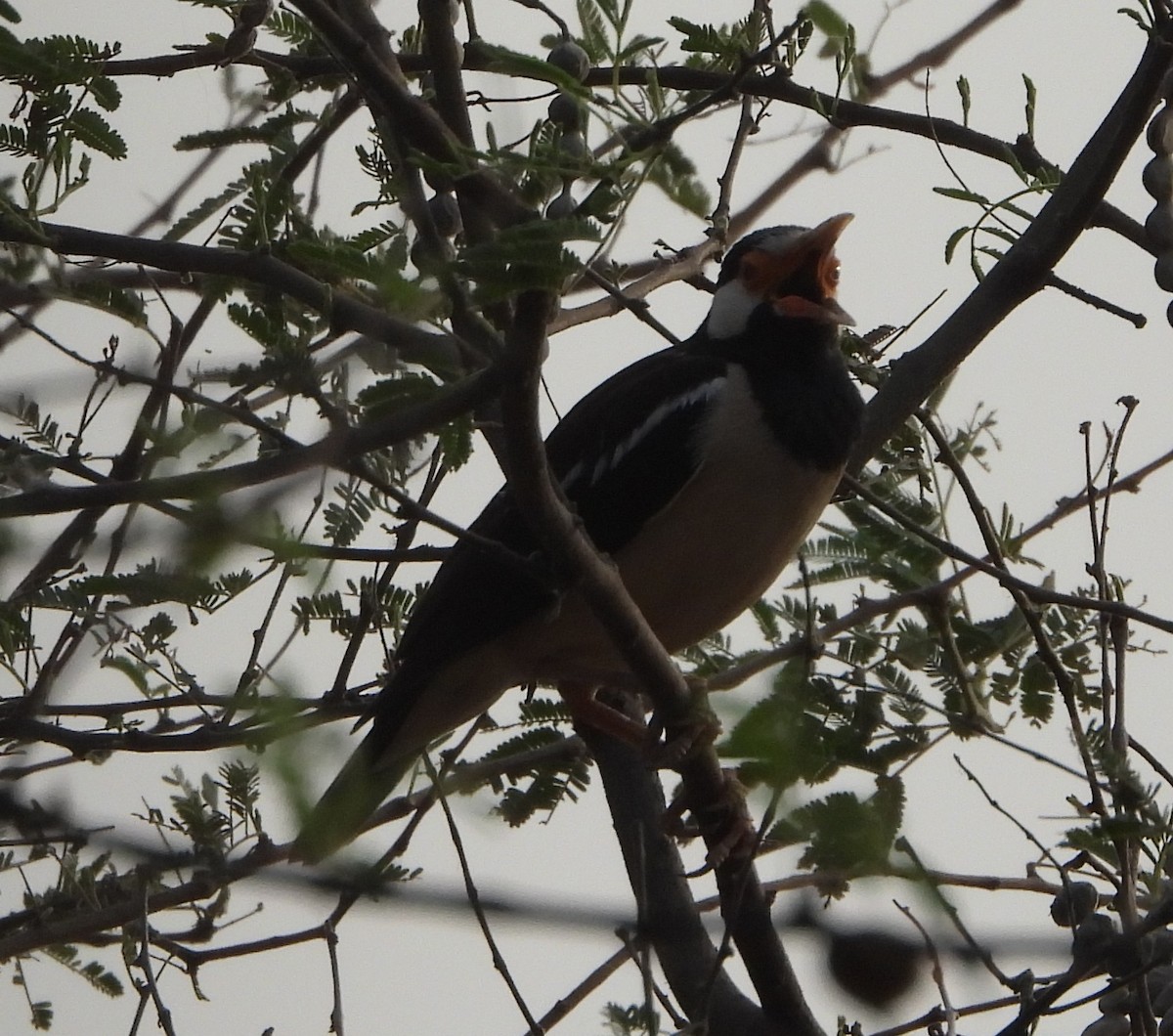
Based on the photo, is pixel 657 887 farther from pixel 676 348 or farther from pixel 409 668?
pixel 676 348

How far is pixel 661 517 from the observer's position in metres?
4.59

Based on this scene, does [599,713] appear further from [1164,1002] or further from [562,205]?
[562,205]

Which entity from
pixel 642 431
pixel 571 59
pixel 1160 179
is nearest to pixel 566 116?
pixel 571 59

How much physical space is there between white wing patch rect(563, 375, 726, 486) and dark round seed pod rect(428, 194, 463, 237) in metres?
1.07

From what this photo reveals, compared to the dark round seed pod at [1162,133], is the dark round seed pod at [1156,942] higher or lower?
lower

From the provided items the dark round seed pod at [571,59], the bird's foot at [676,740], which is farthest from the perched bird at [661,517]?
the dark round seed pod at [571,59]

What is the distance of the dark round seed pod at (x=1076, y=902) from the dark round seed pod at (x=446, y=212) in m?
1.95

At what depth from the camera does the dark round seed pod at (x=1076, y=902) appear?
316 centimetres

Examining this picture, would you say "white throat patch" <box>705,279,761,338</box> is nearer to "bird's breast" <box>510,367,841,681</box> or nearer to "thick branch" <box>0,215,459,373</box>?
"bird's breast" <box>510,367,841,681</box>

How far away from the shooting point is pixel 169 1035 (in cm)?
376

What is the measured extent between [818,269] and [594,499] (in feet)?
3.80

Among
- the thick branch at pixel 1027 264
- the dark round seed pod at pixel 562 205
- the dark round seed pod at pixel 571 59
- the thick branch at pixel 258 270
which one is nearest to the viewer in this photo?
the thick branch at pixel 258 270

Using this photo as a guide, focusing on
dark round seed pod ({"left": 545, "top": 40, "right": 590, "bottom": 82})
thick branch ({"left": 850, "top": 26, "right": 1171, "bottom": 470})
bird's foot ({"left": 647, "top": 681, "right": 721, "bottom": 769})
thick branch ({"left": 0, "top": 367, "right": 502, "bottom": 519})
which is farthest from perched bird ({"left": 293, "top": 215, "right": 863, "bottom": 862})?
thick branch ({"left": 0, "top": 367, "right": 502, "bottom": 519})

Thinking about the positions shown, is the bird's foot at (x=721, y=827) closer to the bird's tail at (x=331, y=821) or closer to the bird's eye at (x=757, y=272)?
the bird's eye at (x=757, y=272)
